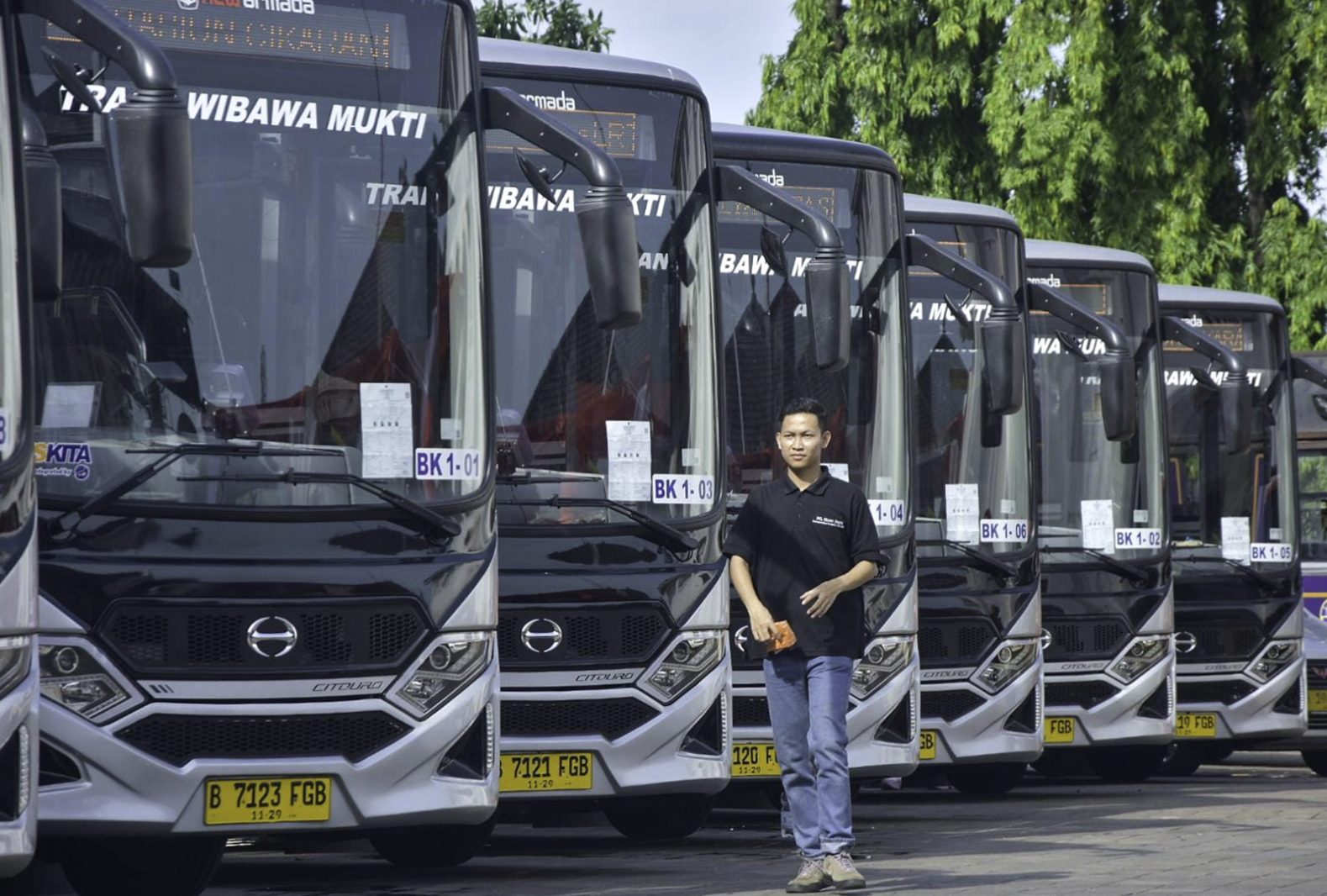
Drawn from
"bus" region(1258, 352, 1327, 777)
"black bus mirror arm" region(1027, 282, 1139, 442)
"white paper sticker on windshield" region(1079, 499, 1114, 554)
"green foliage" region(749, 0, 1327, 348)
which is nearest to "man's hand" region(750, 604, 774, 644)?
"black bus mirror arm" region(1027, 282, 1139, 442)

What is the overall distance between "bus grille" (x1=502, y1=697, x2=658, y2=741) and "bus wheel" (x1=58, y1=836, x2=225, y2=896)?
5.55 feet

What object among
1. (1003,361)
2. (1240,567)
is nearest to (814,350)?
(1003,361)

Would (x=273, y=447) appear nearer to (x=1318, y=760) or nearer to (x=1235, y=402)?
(x=1235, y=402)

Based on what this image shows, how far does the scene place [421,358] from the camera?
31.9 ft

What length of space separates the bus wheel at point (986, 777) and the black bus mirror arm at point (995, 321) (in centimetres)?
356

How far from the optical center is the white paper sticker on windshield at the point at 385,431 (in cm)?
948

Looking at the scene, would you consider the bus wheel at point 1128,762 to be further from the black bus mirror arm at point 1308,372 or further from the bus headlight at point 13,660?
the bus headlight at point 13,660

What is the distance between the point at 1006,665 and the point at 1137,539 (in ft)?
8.29

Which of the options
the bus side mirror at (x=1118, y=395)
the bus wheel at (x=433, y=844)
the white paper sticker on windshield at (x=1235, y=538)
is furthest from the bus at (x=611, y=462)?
the white paper sticker on windshield at (x=1235, y=538)

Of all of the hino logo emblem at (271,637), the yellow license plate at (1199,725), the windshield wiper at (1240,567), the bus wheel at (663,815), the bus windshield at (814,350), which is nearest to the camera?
the hino logo emblem at (271,637)

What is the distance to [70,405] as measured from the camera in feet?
29.2

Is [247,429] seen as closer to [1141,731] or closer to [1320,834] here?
[1320,834]

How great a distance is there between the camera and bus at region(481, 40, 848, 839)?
1115 cm

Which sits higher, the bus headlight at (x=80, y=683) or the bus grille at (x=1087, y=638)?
the bus headlight at (x=80, y=683)
